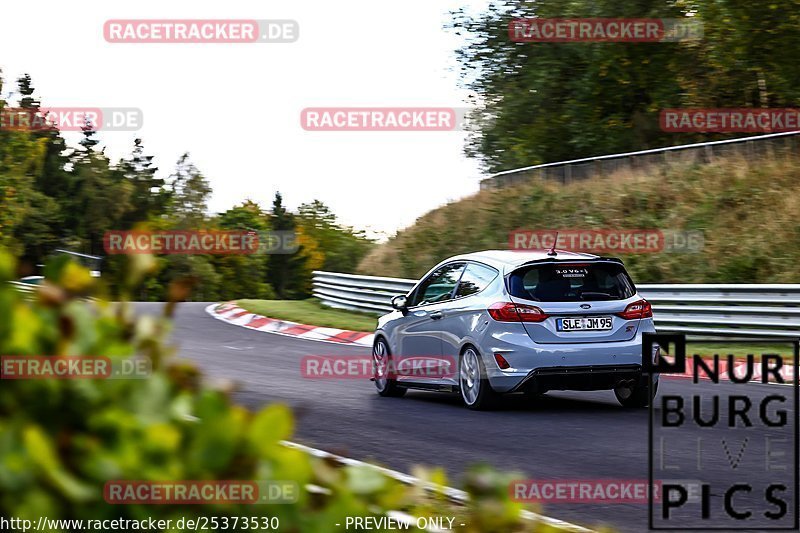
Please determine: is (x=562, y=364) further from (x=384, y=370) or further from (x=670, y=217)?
(x=670, y=217)

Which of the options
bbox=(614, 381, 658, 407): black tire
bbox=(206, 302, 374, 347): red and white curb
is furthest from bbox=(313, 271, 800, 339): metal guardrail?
bbox=(614, 381, 658, 407): black tire

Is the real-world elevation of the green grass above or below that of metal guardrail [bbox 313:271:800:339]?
below

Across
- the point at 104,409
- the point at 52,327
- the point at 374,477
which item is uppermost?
the point at 52,327

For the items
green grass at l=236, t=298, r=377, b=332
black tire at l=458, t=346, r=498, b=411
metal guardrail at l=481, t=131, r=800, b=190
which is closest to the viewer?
black tire at l=458, t=346, r=498, b=411

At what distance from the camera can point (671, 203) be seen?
28516mm

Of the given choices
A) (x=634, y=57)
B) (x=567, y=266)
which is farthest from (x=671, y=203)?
(x=567, y=266)

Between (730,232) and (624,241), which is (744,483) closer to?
(730,232)

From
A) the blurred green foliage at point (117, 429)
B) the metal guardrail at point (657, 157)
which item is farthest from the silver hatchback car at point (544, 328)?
the metal guardrail at point (657, 157)

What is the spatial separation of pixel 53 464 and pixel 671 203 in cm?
2772

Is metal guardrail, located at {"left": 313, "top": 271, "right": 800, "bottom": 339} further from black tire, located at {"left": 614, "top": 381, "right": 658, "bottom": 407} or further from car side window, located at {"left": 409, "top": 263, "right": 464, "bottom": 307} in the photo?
car side window, located at {"left": 409, "top": 263, "right": 464, "bottom": 307}

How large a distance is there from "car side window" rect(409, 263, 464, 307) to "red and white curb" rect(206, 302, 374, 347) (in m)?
7.35

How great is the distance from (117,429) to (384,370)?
11.5 m

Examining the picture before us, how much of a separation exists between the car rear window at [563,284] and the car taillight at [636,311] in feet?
0.41

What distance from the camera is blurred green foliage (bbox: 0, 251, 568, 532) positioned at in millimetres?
1828
